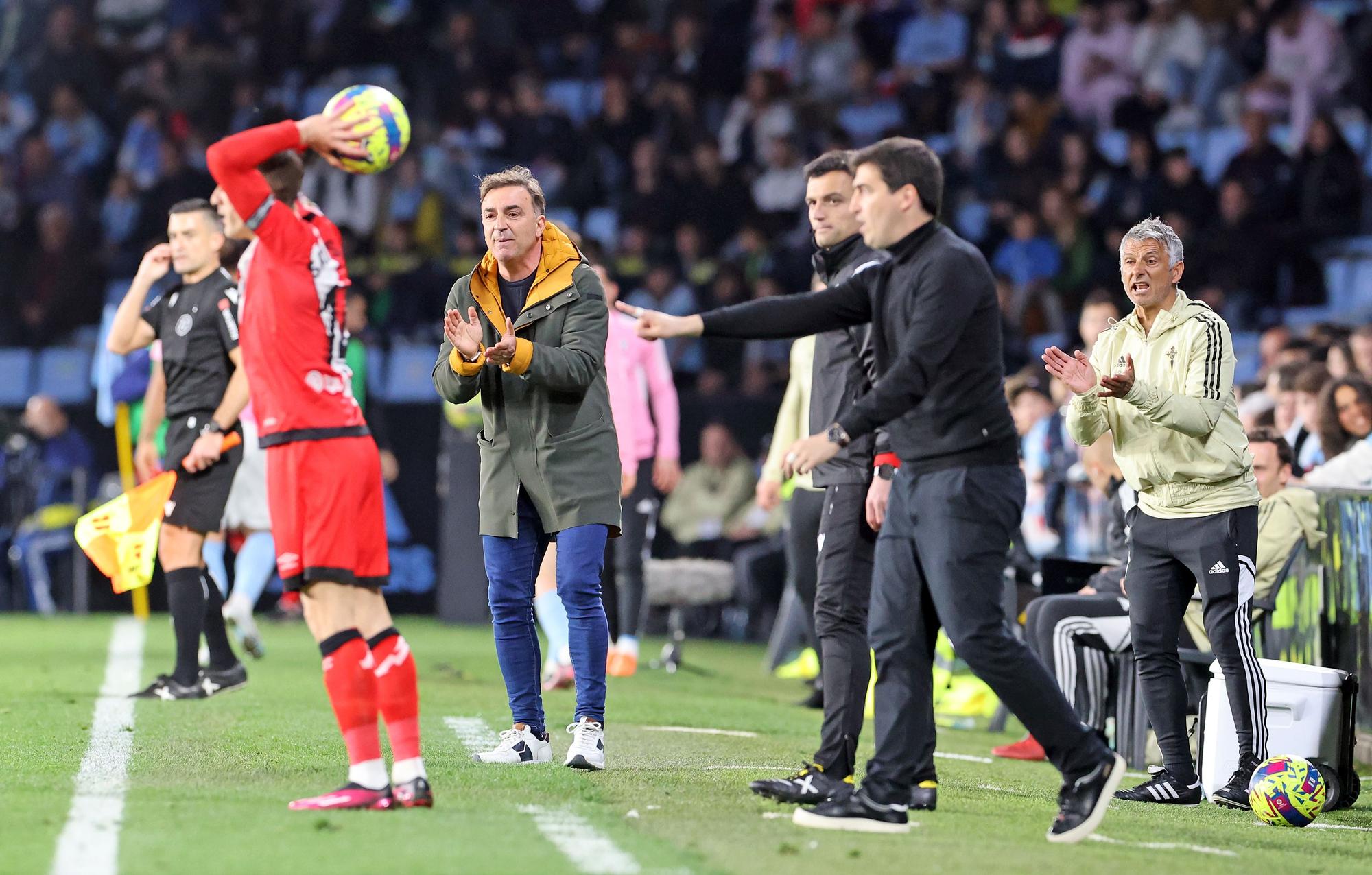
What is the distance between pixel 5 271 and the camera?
59.7 ft

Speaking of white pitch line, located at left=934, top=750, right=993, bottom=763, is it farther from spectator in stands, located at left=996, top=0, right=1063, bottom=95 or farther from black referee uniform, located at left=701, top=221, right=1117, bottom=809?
spectator in stands, located at left=996, top=0, right=1063, bottom=95

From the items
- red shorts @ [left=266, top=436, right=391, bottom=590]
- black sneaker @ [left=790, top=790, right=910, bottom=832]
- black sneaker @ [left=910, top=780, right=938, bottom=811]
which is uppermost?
red shorts @ [left=266, top=436, right=391, bottom=590]

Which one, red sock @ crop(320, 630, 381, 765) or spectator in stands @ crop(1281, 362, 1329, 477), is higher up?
spectator in stands @ crop(1281, 362, 1329, 477)

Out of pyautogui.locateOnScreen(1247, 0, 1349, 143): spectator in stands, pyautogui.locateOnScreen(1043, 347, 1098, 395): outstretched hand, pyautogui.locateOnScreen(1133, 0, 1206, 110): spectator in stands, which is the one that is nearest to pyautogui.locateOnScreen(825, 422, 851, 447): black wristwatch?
pyautogui.locateOnScreen(1043, 347, 1098, 395): outstretched hand

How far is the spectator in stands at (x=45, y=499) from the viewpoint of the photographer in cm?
1461

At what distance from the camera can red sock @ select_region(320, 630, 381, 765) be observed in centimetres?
498

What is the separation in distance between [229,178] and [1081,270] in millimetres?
11558

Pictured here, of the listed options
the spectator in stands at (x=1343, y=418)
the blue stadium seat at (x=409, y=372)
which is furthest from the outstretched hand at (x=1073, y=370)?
the blue stadium seat at (x=409, y=372)

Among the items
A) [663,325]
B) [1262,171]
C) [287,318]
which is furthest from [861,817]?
[1262,171]

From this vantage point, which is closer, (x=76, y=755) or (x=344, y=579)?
(x=344, y=579)

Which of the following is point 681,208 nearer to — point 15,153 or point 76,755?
point 15,153

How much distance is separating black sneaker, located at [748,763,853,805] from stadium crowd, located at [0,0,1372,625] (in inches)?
286

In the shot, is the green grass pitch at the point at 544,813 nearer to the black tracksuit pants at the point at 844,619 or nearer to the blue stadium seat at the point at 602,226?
the black tracksuit pants at the point at 844,619

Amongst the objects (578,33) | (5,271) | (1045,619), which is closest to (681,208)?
(578,33)
